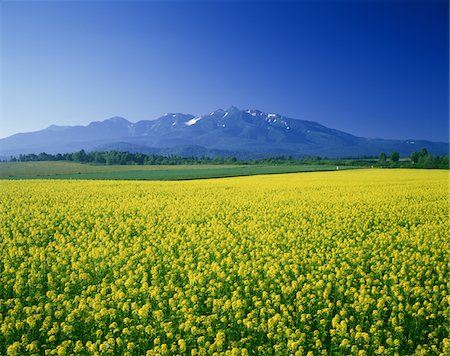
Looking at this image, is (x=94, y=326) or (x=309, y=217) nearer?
(x=94, y=326)

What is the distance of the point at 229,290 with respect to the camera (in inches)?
318

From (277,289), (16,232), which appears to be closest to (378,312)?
(277,289)

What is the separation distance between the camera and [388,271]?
885cm

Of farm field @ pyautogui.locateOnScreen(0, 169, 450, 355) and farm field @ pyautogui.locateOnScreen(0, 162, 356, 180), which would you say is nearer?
farm field @ pyautogui.locateOnScreen(0, 169, 450, 355)

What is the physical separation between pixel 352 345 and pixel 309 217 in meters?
9.89

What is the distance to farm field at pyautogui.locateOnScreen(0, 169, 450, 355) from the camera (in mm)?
5977

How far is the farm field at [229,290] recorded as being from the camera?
5.98 meters

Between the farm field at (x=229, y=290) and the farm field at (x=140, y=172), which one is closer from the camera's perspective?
the farm field at (x=229, y=290)

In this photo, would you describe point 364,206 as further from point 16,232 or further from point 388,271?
point 16,232

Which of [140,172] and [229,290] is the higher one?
[140,172]

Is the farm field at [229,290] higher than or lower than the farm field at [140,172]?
lower

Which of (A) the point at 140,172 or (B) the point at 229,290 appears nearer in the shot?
(B) the point at 229,290

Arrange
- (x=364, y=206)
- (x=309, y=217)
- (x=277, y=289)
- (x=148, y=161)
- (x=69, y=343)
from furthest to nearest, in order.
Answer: (x=148, y=161), (x=364, y=206), (x=309, y=217), (x=277, y=289), (x=69, y=343)

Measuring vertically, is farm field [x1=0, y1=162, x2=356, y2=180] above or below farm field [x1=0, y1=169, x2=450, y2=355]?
above
